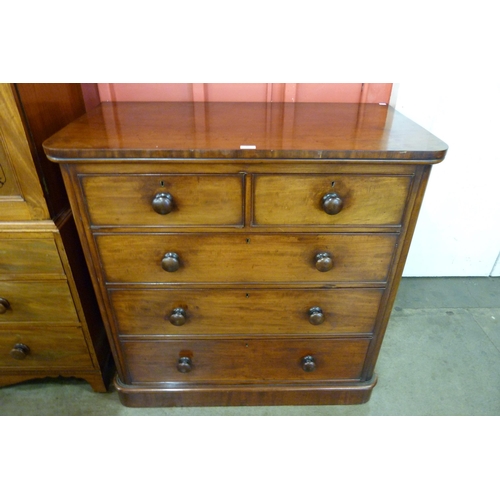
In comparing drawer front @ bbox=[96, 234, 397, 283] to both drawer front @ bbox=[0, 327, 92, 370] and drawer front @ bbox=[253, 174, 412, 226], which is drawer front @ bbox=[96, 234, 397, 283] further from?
drawer front @ bbox=[0, 327, 92, 370]

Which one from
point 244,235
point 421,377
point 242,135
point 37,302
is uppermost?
point 242,135

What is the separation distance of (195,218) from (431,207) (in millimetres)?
1380

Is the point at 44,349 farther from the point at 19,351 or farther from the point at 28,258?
the point at 28,258

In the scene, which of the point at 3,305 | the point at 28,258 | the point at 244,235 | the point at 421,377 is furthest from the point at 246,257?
the point at 421,377

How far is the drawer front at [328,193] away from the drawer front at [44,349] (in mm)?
840

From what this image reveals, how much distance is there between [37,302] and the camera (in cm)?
123

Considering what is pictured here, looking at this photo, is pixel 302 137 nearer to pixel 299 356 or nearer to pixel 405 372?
pixel 299 356

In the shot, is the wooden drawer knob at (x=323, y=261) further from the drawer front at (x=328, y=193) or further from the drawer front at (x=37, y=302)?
the drawer front at (x=37, y=302)

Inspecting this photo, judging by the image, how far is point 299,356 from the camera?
1328mm

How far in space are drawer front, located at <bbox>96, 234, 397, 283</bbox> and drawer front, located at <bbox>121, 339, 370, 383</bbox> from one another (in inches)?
11.0

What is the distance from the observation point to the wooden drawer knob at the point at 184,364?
4.27ft

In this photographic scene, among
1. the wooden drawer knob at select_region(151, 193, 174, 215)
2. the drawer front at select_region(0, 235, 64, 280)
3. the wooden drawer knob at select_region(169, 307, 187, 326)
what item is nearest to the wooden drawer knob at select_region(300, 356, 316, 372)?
the wooden drawer knob at select_region(169, 307, 187, 326)

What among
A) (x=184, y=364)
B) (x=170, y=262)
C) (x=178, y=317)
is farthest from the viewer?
(x=184, y=364)

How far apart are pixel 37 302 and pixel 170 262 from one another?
0.53 metres
